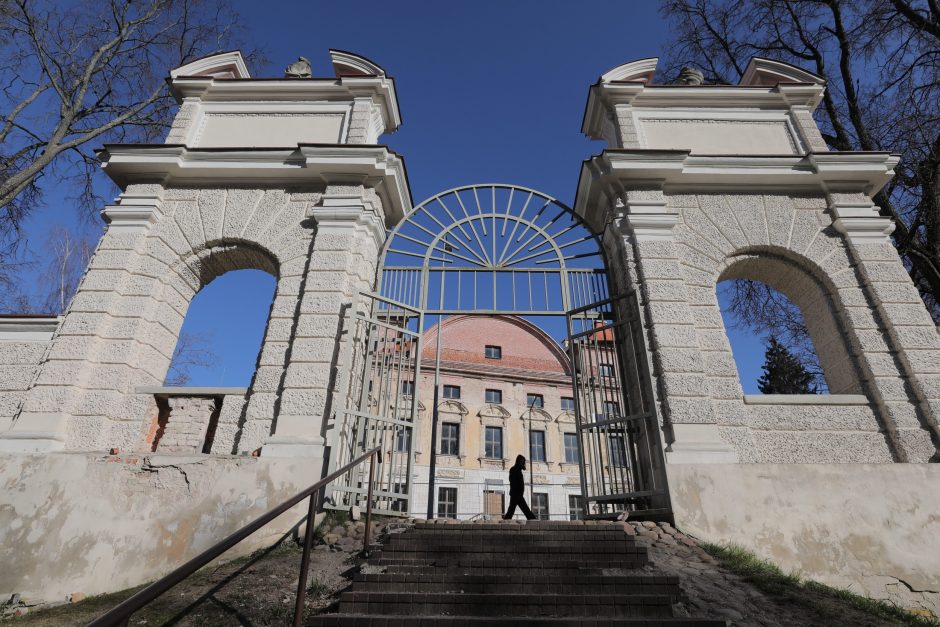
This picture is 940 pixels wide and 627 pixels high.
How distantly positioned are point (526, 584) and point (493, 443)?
65.2 ft

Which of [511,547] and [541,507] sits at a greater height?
[541,507]

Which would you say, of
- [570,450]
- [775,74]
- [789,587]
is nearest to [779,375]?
[570,450]

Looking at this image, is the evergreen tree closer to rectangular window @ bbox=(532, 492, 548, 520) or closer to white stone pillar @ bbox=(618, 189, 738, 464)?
rectangular window @ bbox=(532, 492, 548, 520)

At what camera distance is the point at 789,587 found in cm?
456

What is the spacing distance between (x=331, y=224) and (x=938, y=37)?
11567 millimetres

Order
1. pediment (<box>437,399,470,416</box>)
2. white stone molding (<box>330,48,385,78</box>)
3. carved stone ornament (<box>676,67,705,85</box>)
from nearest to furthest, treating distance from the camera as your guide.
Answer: white stone molding (<box>330,48,385,78</box>)
carved stone ornament (<box>676,67,705,85</box>)
pediment (<box>437,399,470,416</box>)

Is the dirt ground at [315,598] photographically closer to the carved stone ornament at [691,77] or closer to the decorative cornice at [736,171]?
the decorative cornice at [736,171]

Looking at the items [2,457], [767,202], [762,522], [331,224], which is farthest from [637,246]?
[2,457]

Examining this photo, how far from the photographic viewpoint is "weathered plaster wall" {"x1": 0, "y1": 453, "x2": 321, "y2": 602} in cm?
539

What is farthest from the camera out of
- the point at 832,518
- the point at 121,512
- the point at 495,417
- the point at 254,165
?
the point at 495,417

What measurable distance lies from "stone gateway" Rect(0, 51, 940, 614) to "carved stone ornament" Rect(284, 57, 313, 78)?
0.08 m

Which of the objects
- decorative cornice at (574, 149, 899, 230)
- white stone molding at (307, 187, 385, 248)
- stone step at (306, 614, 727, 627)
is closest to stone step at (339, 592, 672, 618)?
stone step at (306, 614, 727, 627)

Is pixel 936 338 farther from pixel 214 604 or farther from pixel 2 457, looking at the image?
pixel 2 457

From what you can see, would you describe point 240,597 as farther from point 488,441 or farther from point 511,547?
point 488,441
